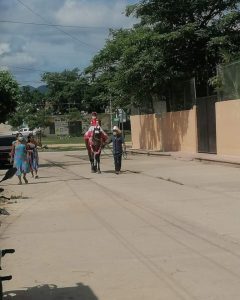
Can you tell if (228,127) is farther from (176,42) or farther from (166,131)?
(166,131)

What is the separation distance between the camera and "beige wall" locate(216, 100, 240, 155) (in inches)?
909

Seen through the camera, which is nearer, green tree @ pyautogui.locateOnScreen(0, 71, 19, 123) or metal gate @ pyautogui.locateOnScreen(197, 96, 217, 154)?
green tree @ pyautogui.locateOnScreen(0, 71, 19, 123)

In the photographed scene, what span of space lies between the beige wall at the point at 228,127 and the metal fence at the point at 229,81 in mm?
320

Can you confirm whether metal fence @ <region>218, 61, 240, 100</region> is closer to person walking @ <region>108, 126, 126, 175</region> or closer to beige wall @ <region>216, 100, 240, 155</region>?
beige wall @ <region>216, 100, 240, 155</region>

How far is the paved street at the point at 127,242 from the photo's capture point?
634cm

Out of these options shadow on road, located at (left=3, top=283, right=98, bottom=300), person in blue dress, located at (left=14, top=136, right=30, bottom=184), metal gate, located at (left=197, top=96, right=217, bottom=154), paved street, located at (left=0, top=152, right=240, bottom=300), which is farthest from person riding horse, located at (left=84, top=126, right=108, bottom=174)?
shadow on road, located at (left=3, top=283, right=98, bottom=300)

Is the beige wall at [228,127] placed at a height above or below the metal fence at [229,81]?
below

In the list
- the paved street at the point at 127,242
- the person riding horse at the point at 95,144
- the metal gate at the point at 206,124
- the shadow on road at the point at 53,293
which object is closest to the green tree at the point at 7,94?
the person riding horse at the point at 95,144

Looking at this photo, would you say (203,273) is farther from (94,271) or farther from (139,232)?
(139,232)

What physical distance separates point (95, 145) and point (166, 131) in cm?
1161

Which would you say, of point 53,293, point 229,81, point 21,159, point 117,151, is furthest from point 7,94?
point 53,293

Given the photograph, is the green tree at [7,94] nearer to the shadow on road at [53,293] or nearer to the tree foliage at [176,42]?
the tree foliage at [176,42]

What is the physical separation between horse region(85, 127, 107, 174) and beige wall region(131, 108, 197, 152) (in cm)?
769

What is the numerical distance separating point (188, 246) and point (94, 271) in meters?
1.64
